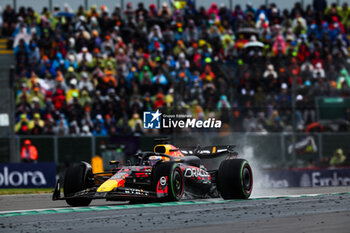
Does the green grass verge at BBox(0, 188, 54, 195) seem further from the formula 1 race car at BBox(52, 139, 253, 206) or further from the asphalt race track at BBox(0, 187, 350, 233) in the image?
the formula 1 race car at BBox(52, 139, 253, 206)

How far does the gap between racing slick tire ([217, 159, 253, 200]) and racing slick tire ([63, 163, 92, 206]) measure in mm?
2229

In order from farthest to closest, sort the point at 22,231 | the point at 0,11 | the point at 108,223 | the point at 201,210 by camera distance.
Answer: the point at 0,11 → the point at 201,210 → the point at 108,223 → the point at 22,231

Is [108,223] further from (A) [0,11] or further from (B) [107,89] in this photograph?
(A) [0,11]

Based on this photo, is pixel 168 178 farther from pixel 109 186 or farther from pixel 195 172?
pixel 195 172

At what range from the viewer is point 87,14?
25969 mm

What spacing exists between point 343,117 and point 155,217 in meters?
12.1

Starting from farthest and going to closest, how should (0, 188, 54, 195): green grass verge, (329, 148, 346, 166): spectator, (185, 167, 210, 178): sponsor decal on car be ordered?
(329, 148, 346, 166): spectator
(0, 188, 54, 195): green grass verge
(185, 167, 210, 178): sponsor decal on car

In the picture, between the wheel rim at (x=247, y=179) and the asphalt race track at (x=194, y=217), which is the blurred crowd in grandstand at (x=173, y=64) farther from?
the asphalt race track at (x=194, y=217)

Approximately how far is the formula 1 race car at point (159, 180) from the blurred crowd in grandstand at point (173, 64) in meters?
6.97

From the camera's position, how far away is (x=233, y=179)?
477 inches

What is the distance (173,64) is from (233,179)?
1271 cm

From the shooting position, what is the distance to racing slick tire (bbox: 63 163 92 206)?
11.9 metres

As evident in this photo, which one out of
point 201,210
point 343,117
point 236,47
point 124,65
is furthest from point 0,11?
point 201,210

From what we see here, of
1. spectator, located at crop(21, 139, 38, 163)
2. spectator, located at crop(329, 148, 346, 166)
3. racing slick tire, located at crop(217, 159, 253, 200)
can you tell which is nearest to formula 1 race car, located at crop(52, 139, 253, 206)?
racing slick tire, located at crop(217, 159, 253, 200)
